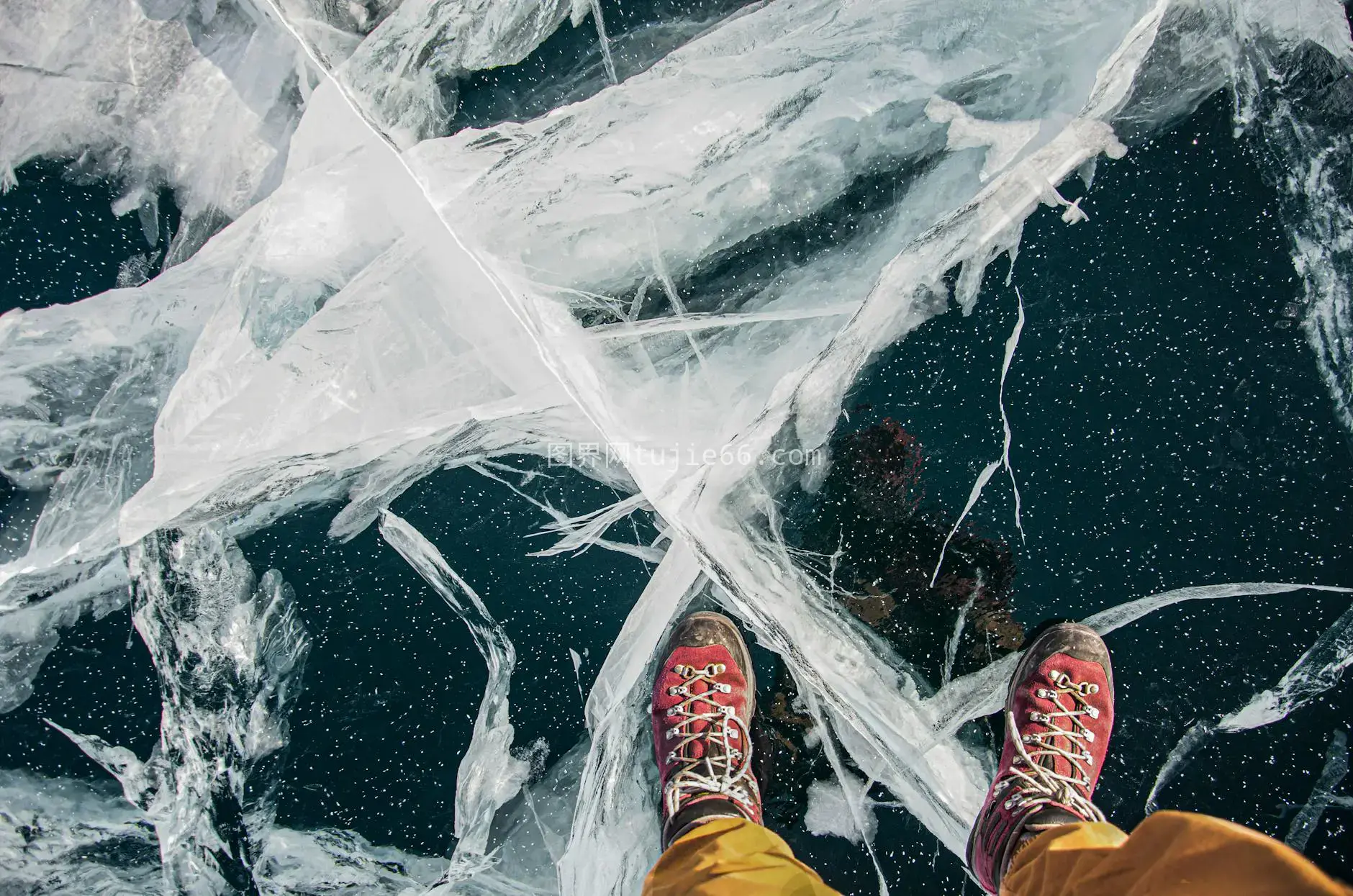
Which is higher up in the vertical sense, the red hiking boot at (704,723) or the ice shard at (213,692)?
the ice shard at (213,692)

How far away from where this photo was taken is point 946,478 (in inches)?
55.0

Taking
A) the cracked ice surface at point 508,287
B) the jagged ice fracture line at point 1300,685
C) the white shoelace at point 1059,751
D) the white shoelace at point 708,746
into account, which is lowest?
the jagged ice fracture line at point 1300,685

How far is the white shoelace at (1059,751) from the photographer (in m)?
1.34

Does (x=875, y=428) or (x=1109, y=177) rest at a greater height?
(x=1109, y=177)

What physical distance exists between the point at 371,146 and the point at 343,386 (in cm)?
49

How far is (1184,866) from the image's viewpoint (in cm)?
77

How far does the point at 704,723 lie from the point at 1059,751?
2.44 feet

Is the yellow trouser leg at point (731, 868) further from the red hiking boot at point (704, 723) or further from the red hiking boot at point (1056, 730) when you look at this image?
the red hiking boot at point (1056, 730)

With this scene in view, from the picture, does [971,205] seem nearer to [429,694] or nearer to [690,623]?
[690,623]

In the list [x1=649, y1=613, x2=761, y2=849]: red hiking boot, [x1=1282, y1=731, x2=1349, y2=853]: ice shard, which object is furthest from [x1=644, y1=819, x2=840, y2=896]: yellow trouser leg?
[x1=1282, y1=731, x2=1349, y2=853]: ice shard

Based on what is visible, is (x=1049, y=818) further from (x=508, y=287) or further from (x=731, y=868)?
(x=508, y=287)

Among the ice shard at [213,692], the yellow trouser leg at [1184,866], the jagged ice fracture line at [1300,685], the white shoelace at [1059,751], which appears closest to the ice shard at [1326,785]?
the jagged ice fracture line at [1300,685]

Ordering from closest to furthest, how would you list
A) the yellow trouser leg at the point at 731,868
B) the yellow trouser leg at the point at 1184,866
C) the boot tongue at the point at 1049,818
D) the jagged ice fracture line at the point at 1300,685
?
the yellow trouser leg at the point at 1184,866 → the yellow trouser leg at the point at 731,868 → the boot tongue at the point at 1049,818 → the jagged ice fracture line at the point at 1300,685

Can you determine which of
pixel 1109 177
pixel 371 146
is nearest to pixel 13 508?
pixel 371 146
